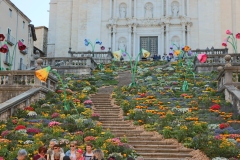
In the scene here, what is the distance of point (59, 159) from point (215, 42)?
38580mm

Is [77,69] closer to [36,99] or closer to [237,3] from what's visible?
[36,99]

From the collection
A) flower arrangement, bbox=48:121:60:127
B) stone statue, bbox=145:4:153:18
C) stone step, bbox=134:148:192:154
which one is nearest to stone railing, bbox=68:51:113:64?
stone statue, bbox=145:4:153:18

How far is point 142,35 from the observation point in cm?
4528

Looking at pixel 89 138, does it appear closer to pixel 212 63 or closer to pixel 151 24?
pixel 212 63

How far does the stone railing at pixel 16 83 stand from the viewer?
18.7m

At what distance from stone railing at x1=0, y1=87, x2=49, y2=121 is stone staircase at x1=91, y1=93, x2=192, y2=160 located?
290 centimetres

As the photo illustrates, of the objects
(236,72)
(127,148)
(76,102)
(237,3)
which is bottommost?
(127,148)

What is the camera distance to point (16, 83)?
1919cm

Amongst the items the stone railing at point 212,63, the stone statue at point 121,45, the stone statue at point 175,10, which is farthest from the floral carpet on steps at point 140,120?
the stone statue at point 175,10

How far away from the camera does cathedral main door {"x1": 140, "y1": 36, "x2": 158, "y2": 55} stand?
148ft

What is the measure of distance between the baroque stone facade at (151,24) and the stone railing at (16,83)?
85.7 ft

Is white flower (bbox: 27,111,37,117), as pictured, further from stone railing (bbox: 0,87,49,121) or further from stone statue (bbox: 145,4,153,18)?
stone statue (bbox: 145,4,153,18)

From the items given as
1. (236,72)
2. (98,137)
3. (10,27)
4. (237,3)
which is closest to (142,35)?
(237,3)

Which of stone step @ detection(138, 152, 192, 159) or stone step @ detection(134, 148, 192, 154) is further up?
stone step @ detection(134, 148, 192, 154)
